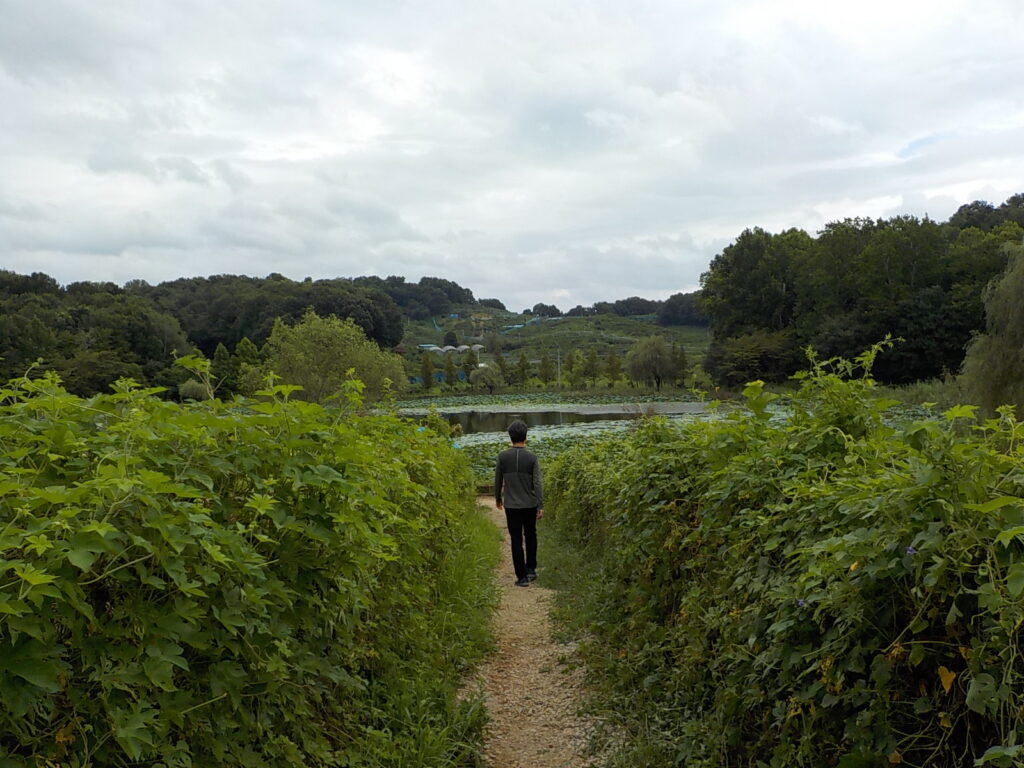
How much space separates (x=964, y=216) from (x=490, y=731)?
356 ft

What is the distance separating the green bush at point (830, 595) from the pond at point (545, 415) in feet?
151

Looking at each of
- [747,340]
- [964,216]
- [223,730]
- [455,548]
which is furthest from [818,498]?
[964,216]

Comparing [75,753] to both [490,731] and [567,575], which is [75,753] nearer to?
[490,731]

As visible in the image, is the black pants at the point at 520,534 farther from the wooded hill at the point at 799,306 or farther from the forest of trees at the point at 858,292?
the forest of trees at the point at 858,292

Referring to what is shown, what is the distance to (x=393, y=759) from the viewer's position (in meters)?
3.56

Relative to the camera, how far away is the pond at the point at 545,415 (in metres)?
54.1

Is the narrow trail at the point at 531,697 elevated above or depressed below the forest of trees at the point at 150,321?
below

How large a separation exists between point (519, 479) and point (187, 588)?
259 inches

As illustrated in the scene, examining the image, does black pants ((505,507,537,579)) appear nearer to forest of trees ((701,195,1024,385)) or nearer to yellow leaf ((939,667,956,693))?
yellow leaf ((939,667,956,693))

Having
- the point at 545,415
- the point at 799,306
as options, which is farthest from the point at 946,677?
the point at 799,306

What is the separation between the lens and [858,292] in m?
72.8

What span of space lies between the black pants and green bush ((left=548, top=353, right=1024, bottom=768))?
3.48m

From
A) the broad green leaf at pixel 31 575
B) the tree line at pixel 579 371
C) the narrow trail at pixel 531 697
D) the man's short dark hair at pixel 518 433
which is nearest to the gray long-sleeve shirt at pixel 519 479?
the man's short dark hair at pixel 518 433

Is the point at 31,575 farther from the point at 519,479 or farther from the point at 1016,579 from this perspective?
the point at 519,479
